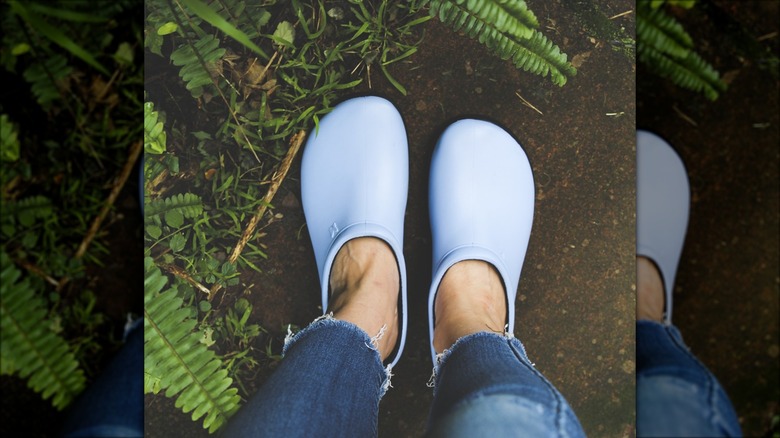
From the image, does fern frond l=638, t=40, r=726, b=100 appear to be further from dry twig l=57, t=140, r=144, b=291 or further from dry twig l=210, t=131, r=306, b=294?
dry twig l=57, t=140, r=144, b=291

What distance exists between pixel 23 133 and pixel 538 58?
0.99m

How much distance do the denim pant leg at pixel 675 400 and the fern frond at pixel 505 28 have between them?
0.59m

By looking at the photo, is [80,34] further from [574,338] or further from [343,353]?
[574,338]

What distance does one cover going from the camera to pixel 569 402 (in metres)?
0.87

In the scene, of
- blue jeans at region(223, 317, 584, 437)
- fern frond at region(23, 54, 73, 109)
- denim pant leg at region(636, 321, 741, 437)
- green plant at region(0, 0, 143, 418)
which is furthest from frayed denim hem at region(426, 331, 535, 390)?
fern frond at region(23, 54, 73, 109)

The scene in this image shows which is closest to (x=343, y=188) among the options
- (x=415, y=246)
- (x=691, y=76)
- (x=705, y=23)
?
(x=415, y=246)

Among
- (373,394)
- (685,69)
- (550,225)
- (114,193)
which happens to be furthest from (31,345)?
(685,69)

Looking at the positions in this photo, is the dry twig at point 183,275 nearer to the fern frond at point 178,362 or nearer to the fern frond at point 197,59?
the fern frond at point 178,362

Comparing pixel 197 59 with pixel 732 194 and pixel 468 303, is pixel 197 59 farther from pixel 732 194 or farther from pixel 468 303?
pixel 732 194

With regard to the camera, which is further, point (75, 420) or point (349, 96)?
point (75, 420)

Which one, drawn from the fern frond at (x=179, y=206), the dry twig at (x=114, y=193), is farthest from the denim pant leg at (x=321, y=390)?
the dry twig at (x=114, y=193)

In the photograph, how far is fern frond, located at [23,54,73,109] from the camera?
39.8 inches

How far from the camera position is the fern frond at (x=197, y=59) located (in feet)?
2.72

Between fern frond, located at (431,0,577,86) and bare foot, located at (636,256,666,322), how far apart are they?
1.67 ft
